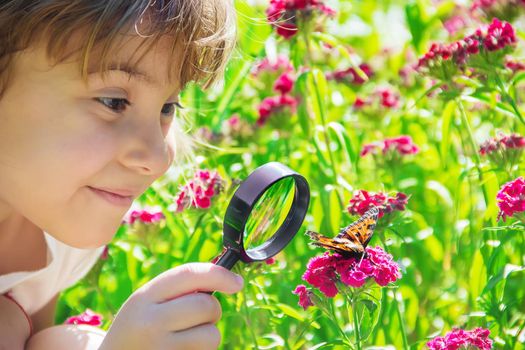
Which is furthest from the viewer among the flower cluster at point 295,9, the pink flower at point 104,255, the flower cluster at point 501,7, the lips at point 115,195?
the flower cluster at point 501,7

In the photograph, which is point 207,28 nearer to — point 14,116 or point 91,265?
point 14,116

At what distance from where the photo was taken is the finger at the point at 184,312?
135cm

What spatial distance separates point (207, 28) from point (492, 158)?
0.73 meters

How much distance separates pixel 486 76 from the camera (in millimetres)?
2072

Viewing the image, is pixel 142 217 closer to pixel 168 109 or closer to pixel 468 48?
pixel 168 109

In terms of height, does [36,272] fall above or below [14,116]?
below

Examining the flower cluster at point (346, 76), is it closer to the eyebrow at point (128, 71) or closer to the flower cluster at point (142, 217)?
the flower cluster at point (142, 217)

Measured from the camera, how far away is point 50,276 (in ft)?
6.61

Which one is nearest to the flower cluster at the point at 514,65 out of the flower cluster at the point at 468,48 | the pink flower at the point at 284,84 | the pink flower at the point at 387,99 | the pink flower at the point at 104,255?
the flower cluster at the point at 468,48

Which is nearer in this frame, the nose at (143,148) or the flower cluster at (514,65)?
the nose at (143,148)

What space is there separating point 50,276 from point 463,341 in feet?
3.11

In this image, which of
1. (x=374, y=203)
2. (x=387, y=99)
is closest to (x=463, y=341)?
(x=374, y=203)

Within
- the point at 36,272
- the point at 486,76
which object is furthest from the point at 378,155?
the point at 36,272

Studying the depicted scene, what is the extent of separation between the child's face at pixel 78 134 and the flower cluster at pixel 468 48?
2.45 ft
